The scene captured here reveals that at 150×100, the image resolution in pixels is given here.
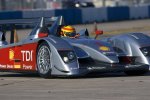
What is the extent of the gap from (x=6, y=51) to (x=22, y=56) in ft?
1.82

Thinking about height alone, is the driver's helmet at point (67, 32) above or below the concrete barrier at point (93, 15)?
above

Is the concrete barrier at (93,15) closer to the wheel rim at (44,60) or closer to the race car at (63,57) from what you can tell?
the race car at (63,57)

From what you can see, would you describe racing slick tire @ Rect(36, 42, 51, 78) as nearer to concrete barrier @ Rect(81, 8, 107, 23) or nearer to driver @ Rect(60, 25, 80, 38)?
driver @ Rect(60, 25, 80, 38)

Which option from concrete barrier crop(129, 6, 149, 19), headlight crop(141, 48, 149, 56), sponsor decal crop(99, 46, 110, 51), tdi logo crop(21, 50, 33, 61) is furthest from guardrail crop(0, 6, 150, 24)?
sponsor decal crop(99, 46, 110, 51)

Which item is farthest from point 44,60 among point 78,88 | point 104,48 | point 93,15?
point 93,15

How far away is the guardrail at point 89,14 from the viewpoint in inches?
2008

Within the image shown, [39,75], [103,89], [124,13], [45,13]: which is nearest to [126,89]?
[103,89]

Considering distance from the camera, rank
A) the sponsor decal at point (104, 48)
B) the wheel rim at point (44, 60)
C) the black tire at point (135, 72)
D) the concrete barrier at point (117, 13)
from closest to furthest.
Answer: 1. the sponsor decal at point (104, 48)
2. the wheel rim at point (44, 60)
3. the black tire at point (135, 72)
4. the concrete barrier at point (117, 13)

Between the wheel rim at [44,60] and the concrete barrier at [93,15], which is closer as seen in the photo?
the wheel rim at [44,60]

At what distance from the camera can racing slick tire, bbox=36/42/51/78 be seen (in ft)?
43.0

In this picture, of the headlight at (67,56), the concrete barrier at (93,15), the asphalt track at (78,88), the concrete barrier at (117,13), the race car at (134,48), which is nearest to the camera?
the asphalt track at (78,88)

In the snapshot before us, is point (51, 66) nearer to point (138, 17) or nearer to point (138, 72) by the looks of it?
point (138, 72)

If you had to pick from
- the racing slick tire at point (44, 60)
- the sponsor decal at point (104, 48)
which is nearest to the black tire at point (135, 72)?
the sponsor decal at point (104, 48)

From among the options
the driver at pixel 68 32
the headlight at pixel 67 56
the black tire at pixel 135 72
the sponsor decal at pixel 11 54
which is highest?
the driver at pixel 68 32
